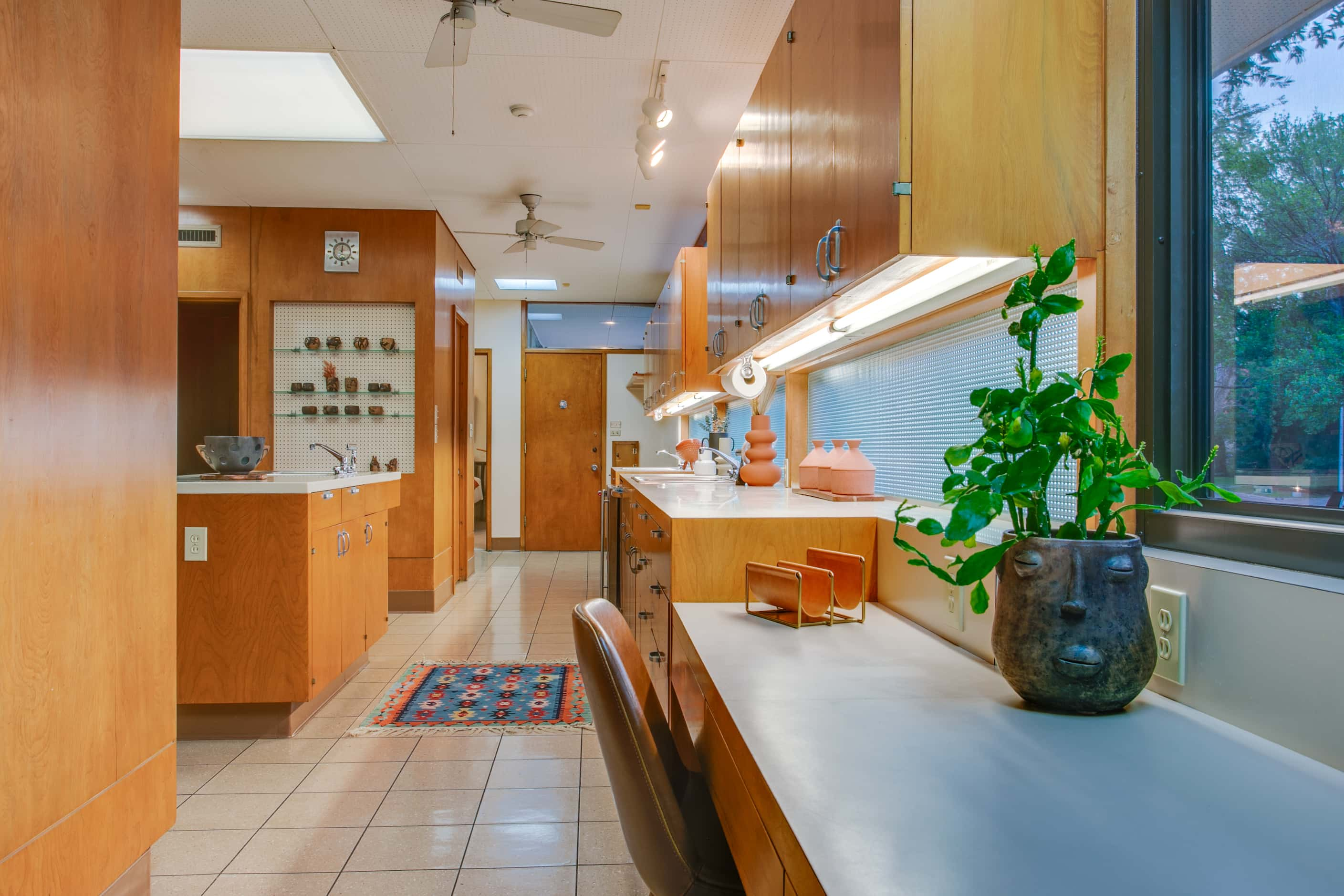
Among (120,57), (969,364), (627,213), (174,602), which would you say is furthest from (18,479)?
(627,213)

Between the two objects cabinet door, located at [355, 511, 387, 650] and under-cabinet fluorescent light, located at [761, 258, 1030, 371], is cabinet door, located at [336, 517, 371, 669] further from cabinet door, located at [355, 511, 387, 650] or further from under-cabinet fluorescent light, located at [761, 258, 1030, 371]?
under-cabinet fluorescent light, located at [761, 258, 1030, 371]

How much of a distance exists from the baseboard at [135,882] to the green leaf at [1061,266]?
2209 mm

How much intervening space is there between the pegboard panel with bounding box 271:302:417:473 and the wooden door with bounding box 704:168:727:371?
2693mm

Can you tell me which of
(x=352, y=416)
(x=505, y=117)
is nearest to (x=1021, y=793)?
(x=505, y=117)

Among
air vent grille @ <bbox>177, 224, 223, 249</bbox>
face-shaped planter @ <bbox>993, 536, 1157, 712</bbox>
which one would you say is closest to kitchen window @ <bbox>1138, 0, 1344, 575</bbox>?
face-shaped planter @ <bbox>993, 536, 1157, 712</bbox>

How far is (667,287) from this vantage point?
5398 mm

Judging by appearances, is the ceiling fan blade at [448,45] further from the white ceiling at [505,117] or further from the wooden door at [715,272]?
the wooden door at [715,272]

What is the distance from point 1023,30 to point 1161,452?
27.7 inches

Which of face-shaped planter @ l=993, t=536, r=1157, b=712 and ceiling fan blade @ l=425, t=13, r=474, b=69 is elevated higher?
ceiling fan blade @ l=425, t=13, r=474, b=69

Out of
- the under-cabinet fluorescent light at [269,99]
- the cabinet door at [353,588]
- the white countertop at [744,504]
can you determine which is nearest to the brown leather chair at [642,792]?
the white countertop at [744,504]

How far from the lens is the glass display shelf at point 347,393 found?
512cm

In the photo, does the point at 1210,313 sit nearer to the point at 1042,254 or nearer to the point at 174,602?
the point at 1042,254

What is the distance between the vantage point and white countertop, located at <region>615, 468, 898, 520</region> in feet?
5.82

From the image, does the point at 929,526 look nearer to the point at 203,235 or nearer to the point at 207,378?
the point at 203,235
